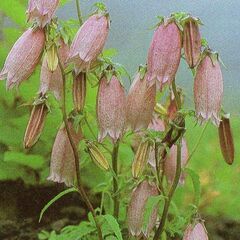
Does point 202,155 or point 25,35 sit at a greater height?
point 25,35

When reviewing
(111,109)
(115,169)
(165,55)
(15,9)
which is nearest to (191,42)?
(165,55)

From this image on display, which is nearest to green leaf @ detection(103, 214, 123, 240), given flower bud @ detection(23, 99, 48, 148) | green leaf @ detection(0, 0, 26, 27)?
flower bud @ detection(23, 99, 48, 148)

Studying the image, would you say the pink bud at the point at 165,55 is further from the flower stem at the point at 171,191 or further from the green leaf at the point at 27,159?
the green leaf at the point at 27,159

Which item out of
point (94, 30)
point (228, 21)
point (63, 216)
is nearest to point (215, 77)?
point (94, 30)

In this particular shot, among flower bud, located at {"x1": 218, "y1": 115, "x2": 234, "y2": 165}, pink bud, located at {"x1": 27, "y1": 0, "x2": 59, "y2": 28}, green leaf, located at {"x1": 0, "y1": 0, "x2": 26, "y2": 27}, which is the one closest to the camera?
pink bud, located at {"x1": 27, "y1": 0, "x2": 59, "y2": 28}

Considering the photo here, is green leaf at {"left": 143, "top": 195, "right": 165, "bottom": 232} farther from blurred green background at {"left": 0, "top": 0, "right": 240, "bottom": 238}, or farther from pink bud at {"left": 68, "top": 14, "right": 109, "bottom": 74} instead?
blurred green background at {"left": 0, "top": 0, "right": 240, "bottom": 238}

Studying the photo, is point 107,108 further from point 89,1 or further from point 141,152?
point 89,1

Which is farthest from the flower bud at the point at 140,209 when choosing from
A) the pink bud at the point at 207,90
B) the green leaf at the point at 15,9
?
the green leaf at the point at 15,9

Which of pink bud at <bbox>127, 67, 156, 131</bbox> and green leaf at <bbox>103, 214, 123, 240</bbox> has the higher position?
pink bud at <bbox>127, 67, 156, 131</bbox>
